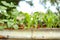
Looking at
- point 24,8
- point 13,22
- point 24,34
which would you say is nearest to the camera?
point 24,34

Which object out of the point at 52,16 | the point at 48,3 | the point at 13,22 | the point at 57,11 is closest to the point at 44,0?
the point at 48,3

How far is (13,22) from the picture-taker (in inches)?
46.4

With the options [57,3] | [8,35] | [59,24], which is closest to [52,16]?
[59,24]

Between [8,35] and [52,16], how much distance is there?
1.49ft

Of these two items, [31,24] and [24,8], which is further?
[24,8]

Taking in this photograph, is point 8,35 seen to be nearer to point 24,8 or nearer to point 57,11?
point 24,8

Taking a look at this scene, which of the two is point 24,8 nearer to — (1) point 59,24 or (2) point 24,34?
(1) point 59,24

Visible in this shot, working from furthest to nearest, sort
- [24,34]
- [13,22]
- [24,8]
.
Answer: [24,8] → [13,22] → [24,34]

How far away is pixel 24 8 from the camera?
1.46 meters

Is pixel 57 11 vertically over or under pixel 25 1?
under

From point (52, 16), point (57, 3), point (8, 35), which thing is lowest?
point (8, 35)

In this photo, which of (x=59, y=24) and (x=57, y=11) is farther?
(x=57, y=11)

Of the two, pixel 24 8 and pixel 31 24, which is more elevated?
pixel 24 8

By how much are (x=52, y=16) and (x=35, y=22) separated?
0.17m
